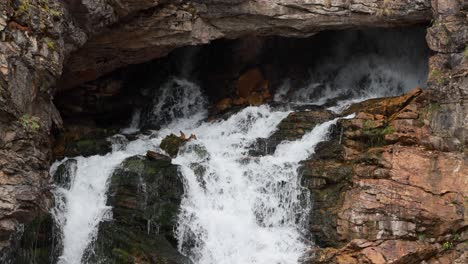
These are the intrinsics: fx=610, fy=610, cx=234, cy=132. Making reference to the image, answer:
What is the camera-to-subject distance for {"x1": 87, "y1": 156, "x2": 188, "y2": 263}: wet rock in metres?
14.0

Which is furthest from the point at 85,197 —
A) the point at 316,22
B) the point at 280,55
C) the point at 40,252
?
the point at 280,55

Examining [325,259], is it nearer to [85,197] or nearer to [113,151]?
[85,197]

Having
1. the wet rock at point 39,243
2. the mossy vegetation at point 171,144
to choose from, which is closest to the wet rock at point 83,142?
the mossy vegetation at point 171,144

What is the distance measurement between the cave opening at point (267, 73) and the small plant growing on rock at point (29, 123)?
7.82m

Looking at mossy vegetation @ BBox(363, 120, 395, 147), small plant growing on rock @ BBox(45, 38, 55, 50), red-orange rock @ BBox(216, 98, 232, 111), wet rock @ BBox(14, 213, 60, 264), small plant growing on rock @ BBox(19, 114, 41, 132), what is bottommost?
wet rock @ BBox(14, 213, 60, 264)

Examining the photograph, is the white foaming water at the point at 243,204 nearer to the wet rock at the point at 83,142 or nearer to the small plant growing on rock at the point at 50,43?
the wet rock at the point at 83,142

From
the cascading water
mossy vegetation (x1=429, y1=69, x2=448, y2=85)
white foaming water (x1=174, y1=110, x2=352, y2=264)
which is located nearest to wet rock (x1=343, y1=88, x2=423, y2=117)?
mossy vegetation (x1=429, y1=69, x2=448, y2=85)

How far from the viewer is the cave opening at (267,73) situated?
864 inches

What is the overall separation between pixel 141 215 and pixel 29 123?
11.9ft

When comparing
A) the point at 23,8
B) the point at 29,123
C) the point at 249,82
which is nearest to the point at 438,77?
the point at 249,82

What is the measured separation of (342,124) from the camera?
17062mm

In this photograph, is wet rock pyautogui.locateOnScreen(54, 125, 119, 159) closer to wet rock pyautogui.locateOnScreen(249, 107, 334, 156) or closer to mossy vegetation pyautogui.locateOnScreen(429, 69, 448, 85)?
wet rock pyautogui.locateOnScreen(249, 107, 334, 156)

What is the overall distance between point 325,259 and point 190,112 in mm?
10077

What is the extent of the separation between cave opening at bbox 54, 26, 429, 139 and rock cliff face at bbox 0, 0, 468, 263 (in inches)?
112
